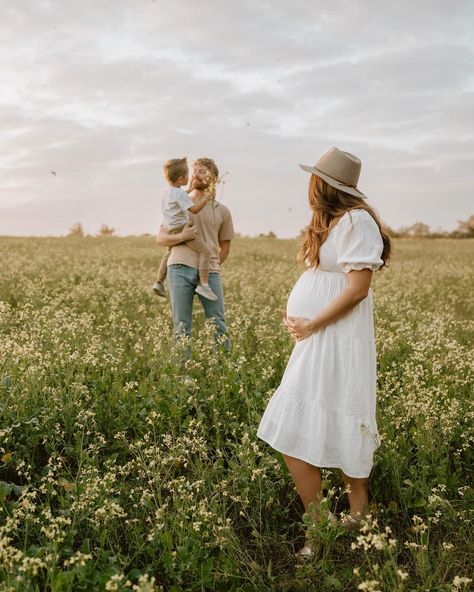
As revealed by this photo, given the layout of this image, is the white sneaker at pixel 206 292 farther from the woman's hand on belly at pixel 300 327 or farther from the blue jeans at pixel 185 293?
the woman's hand on belly at pixel 300 327

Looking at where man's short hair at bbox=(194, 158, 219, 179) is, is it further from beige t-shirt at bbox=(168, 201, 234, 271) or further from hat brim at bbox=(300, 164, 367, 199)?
hat brim at bbox=(300, 164, 367, 199)

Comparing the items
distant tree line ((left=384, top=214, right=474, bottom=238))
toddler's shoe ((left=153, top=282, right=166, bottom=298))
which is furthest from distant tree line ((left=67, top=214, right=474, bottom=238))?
toddler's shoe ((left=153, top=282, right=166, bottom=298))

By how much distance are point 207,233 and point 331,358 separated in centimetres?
389

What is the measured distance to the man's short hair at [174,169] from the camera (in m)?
7.48

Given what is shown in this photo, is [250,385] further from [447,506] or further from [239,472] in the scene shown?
[447,506]

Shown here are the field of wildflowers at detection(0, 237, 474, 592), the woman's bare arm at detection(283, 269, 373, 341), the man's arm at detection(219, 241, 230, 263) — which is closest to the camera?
the field of wildflowers at detection(0, 237, 474, 592)

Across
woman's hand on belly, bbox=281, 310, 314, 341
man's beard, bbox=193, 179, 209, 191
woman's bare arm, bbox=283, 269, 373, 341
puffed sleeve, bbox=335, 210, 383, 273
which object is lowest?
woman's hand on belly, bbox=281, 310, 314, 341

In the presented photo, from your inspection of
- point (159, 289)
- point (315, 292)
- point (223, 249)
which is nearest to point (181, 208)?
point (223, 249)

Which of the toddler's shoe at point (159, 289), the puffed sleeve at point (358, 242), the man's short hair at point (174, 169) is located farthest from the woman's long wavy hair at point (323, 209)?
the toddler's shoe at point (159, 289)

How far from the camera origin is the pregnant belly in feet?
13.6

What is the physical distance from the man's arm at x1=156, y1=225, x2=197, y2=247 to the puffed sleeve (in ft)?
11.8

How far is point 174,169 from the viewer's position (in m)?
7.50

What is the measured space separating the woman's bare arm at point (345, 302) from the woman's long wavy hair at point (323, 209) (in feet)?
1.05

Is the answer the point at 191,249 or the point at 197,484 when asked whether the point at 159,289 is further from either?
the point at 197,484
